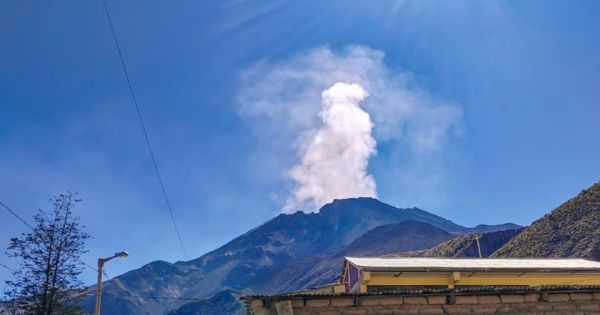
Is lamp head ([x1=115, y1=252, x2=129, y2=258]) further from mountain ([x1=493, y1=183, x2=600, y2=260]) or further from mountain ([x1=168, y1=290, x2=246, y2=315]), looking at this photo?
mountain ([x1=168, y1=290, x2=246, y2=315])

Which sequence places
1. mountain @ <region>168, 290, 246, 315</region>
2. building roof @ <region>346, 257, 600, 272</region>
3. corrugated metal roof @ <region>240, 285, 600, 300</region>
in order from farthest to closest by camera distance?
mountain @ <region>168, 290, 246, 315</region>
building roof @ <region>346, 257, 600, 272</region>
corrugated metal roof @ <region>240, 285, 600, 300</region>

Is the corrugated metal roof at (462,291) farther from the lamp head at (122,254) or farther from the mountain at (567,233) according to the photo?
the mountain at (567,233)

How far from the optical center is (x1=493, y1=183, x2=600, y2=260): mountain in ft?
169

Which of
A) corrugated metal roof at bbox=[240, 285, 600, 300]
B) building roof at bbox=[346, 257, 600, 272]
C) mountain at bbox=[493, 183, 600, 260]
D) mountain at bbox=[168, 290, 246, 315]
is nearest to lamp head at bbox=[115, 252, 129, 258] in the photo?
building roof at bbox=[346, 257, 600, 272]

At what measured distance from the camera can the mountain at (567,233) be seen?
51375mm

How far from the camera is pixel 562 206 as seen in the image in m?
61.0

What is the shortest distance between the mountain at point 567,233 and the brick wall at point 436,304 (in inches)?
1636

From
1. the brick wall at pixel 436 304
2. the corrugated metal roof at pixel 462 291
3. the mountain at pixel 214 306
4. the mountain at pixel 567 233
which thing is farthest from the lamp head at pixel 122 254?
the mountain at pixel 214 306

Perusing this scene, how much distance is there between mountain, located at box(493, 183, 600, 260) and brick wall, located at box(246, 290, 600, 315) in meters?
41.6

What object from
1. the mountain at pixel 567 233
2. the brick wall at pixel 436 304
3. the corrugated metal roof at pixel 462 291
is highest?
the mountain at pixel 567 233

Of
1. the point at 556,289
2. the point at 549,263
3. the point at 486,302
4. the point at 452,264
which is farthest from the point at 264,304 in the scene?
the point at 549,263

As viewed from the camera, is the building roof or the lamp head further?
the lamp head

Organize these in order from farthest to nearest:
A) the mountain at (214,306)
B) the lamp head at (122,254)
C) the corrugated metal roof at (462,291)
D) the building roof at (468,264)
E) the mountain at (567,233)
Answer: the mountain at (214,306) < the mountain at (567,233) < the lamp head at (122,254) < the building roof at (468,264) < the corrugated metal roof at (462,291)

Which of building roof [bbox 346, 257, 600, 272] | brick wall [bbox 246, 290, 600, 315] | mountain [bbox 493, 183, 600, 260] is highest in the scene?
Result: mountain [bbox 493, 183, 600, 260]
